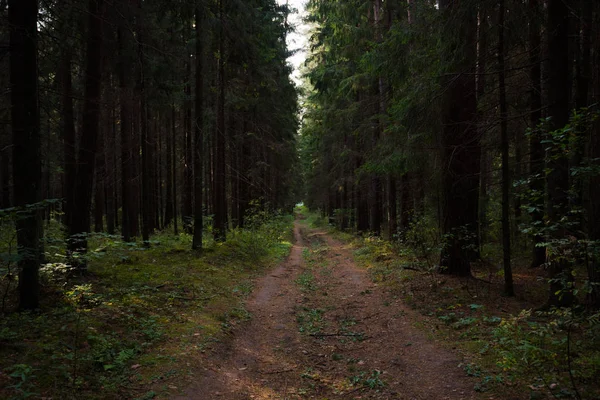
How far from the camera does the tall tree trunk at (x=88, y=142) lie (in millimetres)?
8070

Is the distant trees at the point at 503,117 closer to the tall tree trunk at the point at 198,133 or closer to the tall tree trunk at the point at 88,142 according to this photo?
the tall tree trunk at the point at 198,133

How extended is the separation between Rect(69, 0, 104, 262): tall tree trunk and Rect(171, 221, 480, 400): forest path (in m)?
4.43

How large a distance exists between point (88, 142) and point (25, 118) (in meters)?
3.04

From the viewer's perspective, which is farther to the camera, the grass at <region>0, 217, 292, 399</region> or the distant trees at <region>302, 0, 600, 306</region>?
the distant trees at <region>302, 0, 600, 306</region>

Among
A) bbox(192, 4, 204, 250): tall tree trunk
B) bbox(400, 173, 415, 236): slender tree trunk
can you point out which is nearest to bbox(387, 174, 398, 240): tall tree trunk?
bbox(400, 173, 415, 236): slender tree trunk

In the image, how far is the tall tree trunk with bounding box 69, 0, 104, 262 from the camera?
8070 millimetres

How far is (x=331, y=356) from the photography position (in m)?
6.02

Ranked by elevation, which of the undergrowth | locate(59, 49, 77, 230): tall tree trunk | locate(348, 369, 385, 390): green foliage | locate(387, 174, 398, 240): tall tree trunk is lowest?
locate(348, 369, 385, 390): green foliage

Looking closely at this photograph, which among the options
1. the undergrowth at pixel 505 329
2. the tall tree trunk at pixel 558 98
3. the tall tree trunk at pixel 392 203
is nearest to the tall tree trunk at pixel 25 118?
the undergrowth at pixel 505 329

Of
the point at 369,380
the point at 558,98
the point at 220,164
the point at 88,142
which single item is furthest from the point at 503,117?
the point at 220,164

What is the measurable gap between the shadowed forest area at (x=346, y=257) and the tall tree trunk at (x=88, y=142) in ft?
0.14

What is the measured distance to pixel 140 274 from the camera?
9594mm

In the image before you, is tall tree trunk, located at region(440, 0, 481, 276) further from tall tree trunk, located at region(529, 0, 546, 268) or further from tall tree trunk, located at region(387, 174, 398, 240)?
tall tree trunk, located at region(387, 174, 398, 240)

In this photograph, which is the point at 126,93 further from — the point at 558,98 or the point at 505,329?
the point at 505,329
